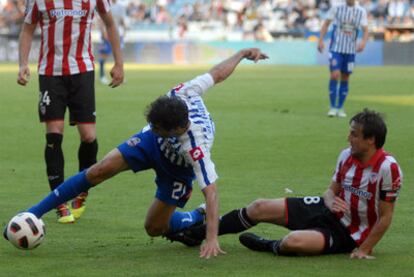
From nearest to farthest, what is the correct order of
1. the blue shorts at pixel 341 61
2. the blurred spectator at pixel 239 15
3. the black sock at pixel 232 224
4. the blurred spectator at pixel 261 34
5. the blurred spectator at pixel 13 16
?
the black sock at pixel 232 224, the blue shorts at pixel 341 61, the blurred spectator at pixel 261 34, the blurred spectator at pixel 239 15, the blurred spectator at pixel 13 16

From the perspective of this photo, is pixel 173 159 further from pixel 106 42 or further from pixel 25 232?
pixel 106 42

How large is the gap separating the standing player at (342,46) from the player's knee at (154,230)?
36.0ft

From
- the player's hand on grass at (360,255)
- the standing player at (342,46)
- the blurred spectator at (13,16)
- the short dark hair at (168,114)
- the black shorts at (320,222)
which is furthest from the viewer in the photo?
the blurred spectator at (13,16)

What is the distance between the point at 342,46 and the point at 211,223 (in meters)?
11.9

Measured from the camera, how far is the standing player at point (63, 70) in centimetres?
869

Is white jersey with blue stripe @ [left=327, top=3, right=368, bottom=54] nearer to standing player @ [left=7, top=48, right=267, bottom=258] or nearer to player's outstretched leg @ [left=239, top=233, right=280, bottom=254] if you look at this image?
standing player @ [left=7, top=48, right=267, bottom=258]

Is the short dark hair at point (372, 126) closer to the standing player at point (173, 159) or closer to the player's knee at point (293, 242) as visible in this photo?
the player's knee at point (293, 242)

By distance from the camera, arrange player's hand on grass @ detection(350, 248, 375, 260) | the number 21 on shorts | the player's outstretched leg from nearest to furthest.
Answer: player's hand on grass @ detection(350, 248, 375, 260) → the player's outstretched leg → the number 21 on shorts

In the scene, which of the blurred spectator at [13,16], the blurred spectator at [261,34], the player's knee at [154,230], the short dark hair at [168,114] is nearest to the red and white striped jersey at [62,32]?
the player's knee at [154,230]

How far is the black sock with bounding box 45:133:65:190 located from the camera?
8602 millimetres

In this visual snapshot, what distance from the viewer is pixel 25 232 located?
6855 millimetres

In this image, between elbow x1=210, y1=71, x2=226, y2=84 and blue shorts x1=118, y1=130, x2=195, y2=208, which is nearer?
blue shorts x1=118, y1=130, x2=195, y2=208

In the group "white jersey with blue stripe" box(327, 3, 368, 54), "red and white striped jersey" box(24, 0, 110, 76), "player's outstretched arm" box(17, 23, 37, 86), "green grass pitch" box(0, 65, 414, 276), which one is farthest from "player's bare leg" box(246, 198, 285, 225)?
"white jersey with blue stripe" box(327, 3, 368, 54)

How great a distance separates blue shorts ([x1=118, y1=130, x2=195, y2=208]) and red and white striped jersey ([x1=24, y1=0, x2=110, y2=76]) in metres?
1.90
